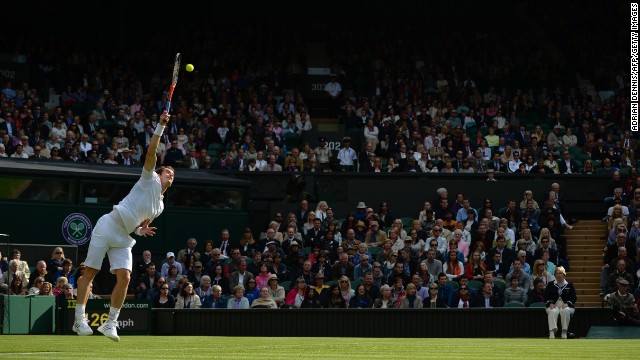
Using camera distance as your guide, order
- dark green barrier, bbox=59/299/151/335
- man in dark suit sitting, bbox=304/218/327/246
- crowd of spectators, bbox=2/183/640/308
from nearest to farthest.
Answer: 1. dark green barrier, bbox=59/299/151/335
2. crowd of spectators, bbox=2/183/640/308
3. man in dark suit sitting, bbox=304/218/327/246

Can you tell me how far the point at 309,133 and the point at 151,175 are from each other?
68.4ft

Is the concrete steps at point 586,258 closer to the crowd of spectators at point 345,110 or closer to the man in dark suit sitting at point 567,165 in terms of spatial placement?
the man in dark suit sitting at point 567,165

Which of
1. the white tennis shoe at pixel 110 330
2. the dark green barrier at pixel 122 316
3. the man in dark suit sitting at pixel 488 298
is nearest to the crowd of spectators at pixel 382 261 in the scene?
the man in dark suit sitting at pixel 488 298

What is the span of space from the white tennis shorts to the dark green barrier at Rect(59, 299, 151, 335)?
31.2ft

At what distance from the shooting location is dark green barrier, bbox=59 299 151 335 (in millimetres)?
22906

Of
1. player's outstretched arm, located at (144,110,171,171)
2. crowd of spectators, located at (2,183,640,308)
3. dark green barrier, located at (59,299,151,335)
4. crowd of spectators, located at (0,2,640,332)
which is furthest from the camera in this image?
crowd of spectators, located at (0,2,640,332)

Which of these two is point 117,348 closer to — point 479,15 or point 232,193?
point 232,193

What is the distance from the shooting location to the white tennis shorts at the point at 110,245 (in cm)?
1353

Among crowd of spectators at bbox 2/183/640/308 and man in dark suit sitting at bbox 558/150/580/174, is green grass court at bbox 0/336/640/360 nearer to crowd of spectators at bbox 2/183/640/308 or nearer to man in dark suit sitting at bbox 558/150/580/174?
crowd of spectators at bbox 2/183/640/308

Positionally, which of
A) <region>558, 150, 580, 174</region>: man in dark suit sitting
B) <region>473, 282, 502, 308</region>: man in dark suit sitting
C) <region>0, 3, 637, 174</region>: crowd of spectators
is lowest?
<region>473, 282, 502, 308</region>: man in dark suit sitting

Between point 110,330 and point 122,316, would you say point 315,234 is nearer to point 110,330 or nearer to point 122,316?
point 122,316

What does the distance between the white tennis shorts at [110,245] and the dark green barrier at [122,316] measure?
31.2 feet

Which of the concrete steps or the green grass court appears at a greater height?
the concrete steps

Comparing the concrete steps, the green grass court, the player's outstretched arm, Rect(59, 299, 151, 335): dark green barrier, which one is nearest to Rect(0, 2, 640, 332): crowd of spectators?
the concrete steps
